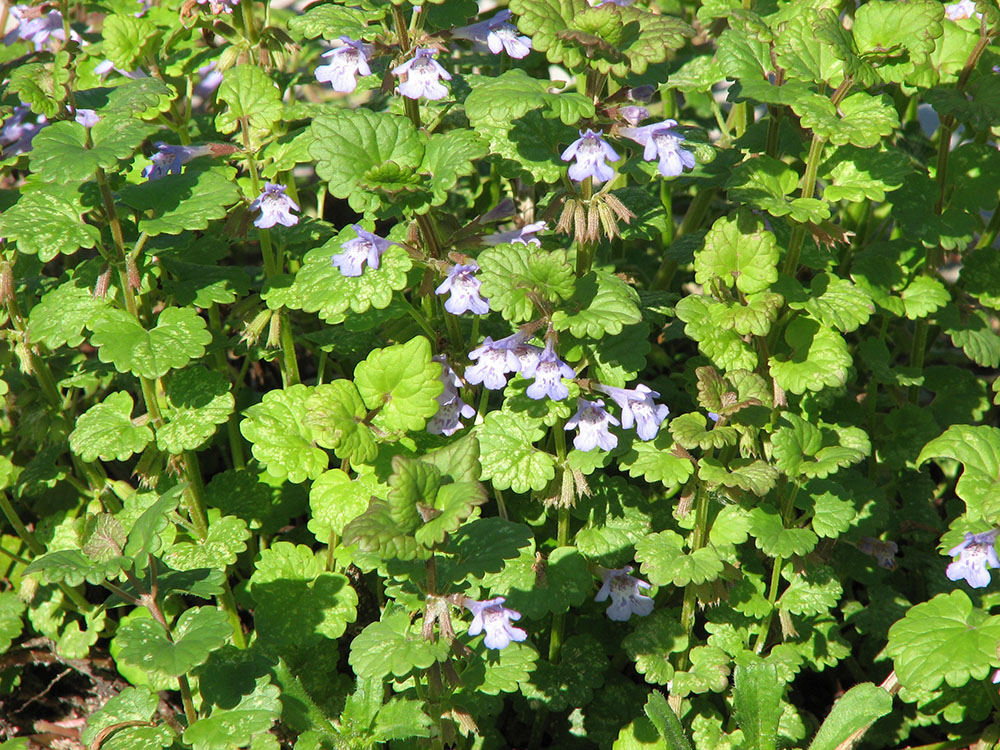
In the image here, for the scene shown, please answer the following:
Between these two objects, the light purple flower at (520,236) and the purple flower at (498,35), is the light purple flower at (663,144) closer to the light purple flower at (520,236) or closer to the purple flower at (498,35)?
the light purple flower at (520,236)

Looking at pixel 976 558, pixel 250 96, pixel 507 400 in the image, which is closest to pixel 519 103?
pixel 507 400

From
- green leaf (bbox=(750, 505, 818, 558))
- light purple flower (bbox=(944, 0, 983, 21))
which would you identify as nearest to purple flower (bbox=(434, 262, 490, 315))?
green leaf (bbox=(750, 505, 818, 558))

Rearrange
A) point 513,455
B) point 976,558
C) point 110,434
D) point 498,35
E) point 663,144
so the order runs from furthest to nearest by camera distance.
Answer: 1. point 110,434
2. point 498,35
3. point 513,455
4. point 976,558
5. point 663,144

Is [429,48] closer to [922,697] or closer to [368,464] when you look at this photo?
[368,464]

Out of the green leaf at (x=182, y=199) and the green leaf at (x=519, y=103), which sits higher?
the green leaf at (x=519, y=103)

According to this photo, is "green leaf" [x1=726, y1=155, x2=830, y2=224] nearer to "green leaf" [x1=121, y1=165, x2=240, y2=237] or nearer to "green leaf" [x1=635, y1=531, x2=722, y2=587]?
"green leaf" [x1=635, y1=531, x2=722, y2=587]

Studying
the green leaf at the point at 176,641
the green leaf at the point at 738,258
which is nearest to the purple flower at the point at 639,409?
the green leaf at the point at 738,258

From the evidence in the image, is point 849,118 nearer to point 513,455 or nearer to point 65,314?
point 513,455
